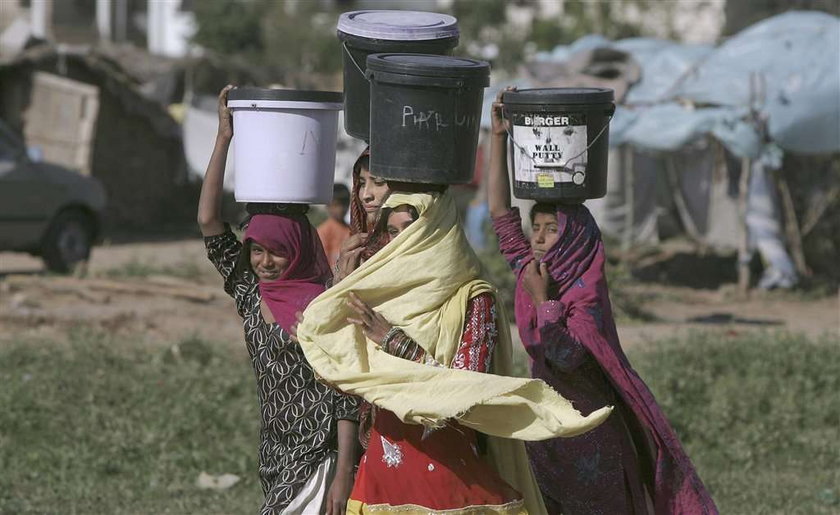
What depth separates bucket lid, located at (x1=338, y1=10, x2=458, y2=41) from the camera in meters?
4.07

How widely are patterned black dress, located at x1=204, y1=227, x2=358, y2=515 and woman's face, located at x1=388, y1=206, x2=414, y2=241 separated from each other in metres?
0.56

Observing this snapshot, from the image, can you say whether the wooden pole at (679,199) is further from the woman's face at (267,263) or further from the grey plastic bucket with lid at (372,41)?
the woman's face at (267,263)

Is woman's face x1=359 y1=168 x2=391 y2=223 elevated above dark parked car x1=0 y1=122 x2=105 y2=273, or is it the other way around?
woman's face x1=359 y1=168 x2=391 y2=223

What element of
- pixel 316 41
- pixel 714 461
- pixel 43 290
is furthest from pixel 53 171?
pixel 316 41

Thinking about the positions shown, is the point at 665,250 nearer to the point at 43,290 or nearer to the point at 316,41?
the point at 43,290

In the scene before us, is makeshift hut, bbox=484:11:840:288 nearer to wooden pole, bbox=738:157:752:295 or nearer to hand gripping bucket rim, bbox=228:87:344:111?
wooden pole, bbox=738:157:752:295

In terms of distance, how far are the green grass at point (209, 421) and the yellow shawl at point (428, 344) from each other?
9.58 feet

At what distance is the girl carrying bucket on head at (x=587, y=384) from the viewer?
13.8ft

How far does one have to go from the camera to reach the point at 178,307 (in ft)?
36.2

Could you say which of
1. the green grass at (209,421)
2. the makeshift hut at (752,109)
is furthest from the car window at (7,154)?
the makeshift hut at (752,109)

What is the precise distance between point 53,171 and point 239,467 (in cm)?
805

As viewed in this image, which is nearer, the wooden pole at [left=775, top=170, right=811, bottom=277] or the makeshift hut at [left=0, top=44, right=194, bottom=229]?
the wooden pole at [left=775, top=170, right=811, bottom=277]

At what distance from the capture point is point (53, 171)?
14.2m

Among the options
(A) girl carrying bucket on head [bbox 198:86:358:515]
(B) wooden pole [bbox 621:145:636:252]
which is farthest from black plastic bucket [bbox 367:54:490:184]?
(B) wooden pole [bbox 621:145:636:252]
